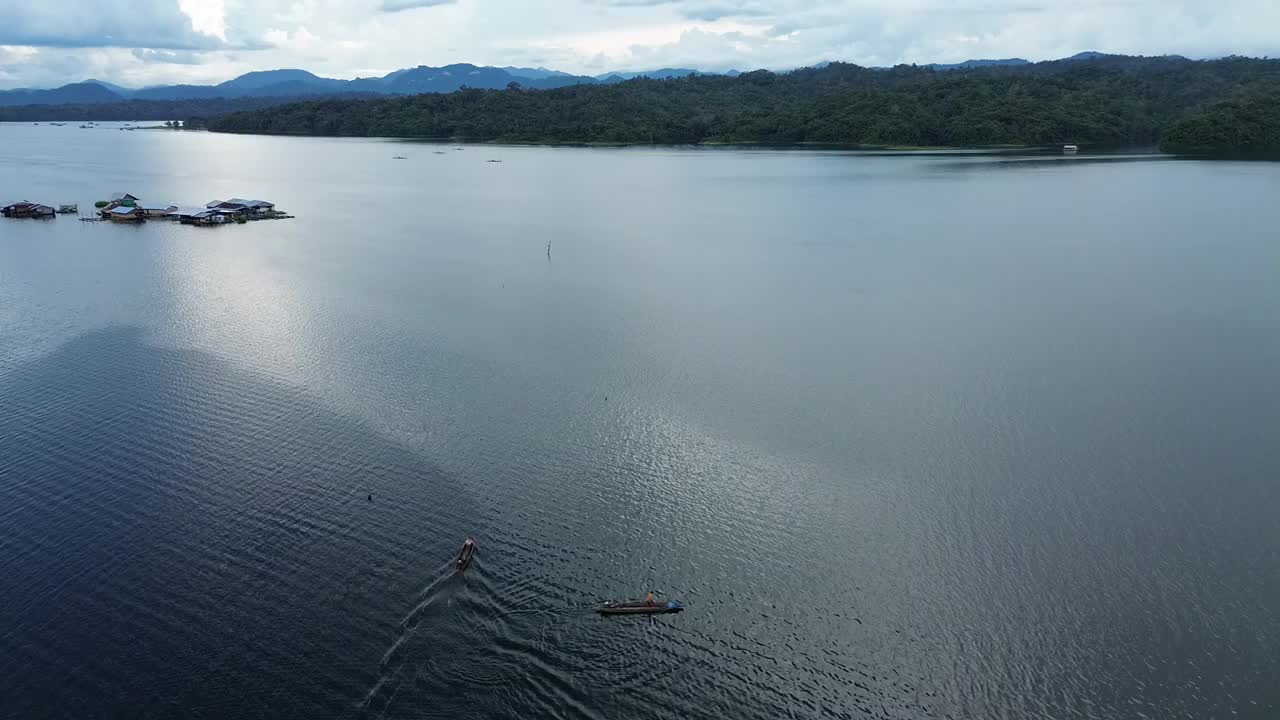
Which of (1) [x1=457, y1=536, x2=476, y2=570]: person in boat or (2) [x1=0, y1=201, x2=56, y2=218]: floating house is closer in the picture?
(1) [x1=457, y1=536, x2=476, y2=570]: person in boat

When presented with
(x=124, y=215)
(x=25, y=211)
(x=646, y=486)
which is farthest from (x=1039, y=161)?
(x=25, y=211)

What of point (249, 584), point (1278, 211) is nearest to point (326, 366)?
point (249, 584)

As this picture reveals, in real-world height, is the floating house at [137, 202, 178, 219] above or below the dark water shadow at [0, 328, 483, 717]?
above

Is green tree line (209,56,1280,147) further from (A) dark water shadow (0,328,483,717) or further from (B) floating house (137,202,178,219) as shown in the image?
(A) dark water shadow (0,328,483,717)

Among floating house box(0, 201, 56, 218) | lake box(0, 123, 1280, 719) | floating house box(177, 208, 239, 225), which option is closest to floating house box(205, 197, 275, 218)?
floating house box(177, 208, 239, 225)

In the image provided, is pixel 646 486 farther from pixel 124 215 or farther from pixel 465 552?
pixel 124 215

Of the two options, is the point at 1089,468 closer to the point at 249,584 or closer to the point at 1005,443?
the point at 1005,443

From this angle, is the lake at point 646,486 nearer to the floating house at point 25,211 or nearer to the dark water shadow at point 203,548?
the dark water shadow at point 203,548

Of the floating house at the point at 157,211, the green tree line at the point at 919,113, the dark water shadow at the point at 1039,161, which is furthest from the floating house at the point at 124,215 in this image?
the green tree line at the point at 919,113
